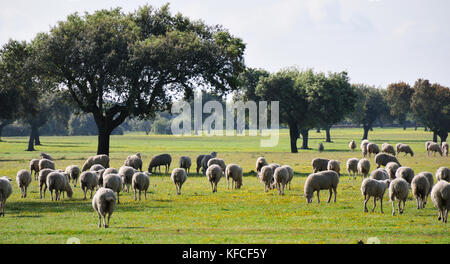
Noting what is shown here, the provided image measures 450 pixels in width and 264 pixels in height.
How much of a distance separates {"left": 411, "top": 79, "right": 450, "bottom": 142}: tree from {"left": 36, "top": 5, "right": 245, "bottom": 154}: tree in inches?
2187

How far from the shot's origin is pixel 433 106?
93.2m

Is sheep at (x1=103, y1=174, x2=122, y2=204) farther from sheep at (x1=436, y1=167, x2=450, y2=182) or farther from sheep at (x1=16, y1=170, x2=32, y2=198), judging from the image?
sheep at (x1=436, y1=167, x2=450, y2=182)

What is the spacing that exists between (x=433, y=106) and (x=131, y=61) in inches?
2620

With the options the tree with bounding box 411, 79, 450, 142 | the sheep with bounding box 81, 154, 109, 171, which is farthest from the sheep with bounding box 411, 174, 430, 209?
the tree with bounding box 411, 79, 450, 142

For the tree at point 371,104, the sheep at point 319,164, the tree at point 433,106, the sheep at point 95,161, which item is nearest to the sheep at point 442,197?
the sheep at point 319,164

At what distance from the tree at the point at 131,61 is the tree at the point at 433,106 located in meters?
55.5

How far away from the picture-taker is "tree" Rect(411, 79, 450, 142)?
91.2 m

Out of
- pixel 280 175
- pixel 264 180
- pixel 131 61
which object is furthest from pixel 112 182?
pixel 131 61

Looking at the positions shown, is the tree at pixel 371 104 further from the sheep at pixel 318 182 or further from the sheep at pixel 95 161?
the sheep at pixel 318 182

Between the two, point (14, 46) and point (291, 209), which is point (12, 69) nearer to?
point (14, 46)

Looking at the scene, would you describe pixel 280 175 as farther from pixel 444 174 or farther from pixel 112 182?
pixel 112 182

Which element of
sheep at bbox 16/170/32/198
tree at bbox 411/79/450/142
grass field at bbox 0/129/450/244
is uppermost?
tree at bbox 411/79/450/142

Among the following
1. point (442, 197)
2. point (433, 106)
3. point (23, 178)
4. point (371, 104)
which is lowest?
point (23, 178)
